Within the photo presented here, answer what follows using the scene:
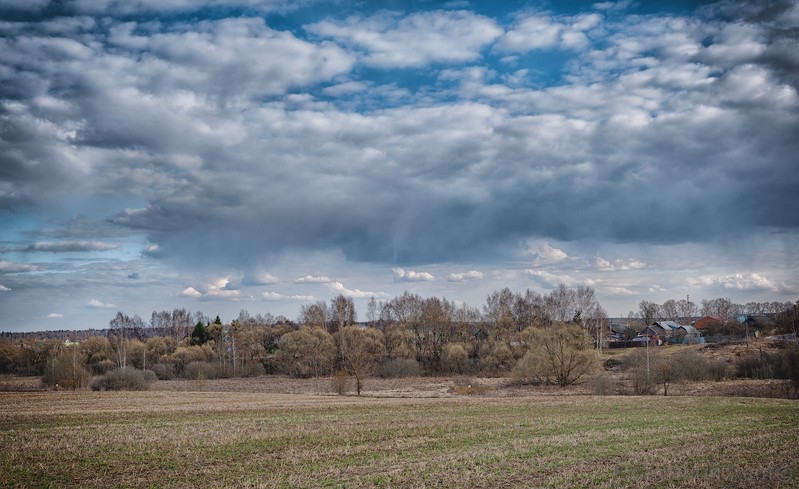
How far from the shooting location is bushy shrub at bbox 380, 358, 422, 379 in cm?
10450

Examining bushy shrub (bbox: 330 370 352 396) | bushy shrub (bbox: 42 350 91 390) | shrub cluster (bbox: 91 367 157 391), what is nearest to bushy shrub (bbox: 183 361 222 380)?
bushy shrub (bbox: 42 350 91 390)

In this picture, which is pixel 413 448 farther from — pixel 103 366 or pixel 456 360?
pixel 103 366

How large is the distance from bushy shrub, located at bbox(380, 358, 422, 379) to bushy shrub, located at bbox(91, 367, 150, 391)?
44671 mm

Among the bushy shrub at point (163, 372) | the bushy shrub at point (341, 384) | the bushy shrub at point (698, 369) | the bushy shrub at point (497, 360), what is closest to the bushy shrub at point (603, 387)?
the bushy shrub at point (698, 369)

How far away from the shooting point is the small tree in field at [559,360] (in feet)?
232

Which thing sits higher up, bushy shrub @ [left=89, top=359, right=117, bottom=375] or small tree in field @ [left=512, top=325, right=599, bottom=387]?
small tree in field @ [left=512, top=325, right=599, bottom=387]

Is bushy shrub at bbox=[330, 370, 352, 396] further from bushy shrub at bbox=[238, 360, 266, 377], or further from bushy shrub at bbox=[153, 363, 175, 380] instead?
bushy shrub at bbox=[153, 363, 175, 380]

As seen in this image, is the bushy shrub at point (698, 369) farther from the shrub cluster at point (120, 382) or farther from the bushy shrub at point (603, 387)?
the shrub cluster at point (120, 382)

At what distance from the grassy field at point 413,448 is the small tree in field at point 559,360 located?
33.6 meters

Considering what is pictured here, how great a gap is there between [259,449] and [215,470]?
4135mm

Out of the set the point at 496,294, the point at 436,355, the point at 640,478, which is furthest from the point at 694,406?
the point at 496,294

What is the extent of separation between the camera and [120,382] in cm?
7188

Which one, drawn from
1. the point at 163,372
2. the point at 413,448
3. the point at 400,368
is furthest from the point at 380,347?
the point at 413,448

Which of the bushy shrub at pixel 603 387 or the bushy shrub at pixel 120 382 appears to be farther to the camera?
the bushy shrub at pixel 120 382
